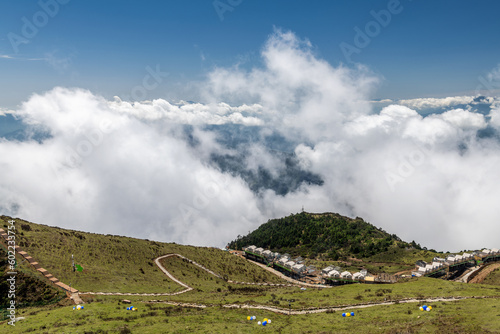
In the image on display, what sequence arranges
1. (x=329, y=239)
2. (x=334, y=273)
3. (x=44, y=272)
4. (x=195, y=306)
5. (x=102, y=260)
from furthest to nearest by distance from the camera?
(x=329, y=239), (x=334, y=273), (x=102, y=260), (x=44, y=272), (x=195, y=306)

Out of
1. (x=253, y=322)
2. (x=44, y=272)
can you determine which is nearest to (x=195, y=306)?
(x=253, y=322)

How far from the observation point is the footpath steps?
1913 inches

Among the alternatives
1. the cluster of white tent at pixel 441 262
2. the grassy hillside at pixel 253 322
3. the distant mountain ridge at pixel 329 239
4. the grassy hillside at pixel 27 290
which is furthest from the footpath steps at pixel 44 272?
the distant mountain ridge at pixel 329 239

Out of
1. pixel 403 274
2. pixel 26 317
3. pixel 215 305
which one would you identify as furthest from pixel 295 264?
pixel 26 317

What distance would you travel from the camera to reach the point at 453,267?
340 ft

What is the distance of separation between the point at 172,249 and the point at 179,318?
212 feet

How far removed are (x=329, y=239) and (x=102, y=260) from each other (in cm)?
12110

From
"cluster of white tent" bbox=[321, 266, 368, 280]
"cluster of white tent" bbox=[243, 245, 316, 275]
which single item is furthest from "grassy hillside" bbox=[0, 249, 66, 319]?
"cluster of white tent" bbox=[243, 245, 316, 275]

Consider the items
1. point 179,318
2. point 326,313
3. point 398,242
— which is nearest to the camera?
point 179,318

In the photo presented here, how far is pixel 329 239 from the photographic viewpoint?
16225 cm

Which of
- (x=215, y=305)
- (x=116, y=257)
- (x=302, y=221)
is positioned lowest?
(x=215, y=305)

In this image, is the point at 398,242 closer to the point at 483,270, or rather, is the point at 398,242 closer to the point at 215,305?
the point at 483,270

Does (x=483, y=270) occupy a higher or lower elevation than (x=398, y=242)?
lower

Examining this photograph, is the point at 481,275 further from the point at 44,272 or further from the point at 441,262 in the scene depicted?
the point at 44,272
